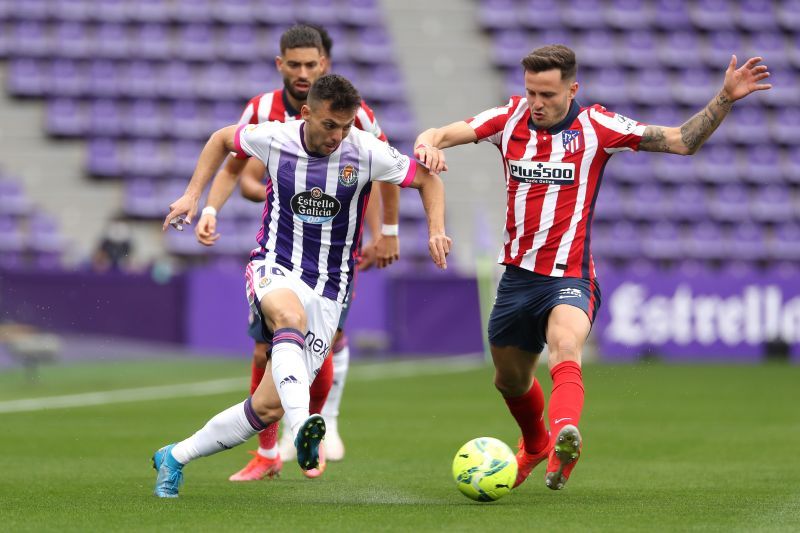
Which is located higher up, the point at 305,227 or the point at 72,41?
the point at 72,41

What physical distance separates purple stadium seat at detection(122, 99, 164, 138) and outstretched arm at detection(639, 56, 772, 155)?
57.3 feet

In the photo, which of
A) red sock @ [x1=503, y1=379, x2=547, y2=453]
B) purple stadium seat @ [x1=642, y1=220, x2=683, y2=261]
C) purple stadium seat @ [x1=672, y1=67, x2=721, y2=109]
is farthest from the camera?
purple stadium seat @ [x1=672, y1=67, x2=721, y2=109]

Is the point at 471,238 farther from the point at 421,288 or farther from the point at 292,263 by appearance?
the point at 292,263

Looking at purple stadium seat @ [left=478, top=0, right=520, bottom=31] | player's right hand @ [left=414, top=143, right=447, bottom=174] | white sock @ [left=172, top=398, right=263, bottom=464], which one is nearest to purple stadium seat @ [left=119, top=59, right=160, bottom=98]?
purple stadium seat @ [left=478, top=0, right=520, bottom=31]

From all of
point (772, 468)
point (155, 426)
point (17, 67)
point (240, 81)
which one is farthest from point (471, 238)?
point (772, 468)

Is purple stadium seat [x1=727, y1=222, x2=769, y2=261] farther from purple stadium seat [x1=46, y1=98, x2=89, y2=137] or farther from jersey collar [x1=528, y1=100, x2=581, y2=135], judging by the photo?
jersey collar [x1=528, y1=100, x2=581, y2=135]

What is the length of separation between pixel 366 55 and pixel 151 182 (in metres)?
4.50

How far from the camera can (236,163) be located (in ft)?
22.8

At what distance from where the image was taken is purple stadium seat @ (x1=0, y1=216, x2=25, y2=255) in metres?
21.1

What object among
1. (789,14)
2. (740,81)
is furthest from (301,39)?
(789,14)

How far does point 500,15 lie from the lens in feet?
81.6

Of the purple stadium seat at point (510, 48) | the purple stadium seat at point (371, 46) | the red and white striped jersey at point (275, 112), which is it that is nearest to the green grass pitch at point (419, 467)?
the red and white striped jersey at point (275, 112)

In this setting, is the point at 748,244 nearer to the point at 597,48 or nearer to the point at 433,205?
the point at 597,48

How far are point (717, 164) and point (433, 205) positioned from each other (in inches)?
725
